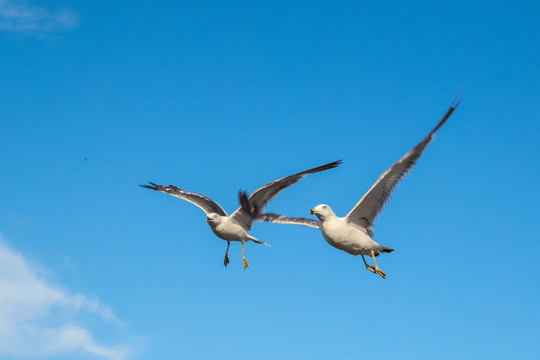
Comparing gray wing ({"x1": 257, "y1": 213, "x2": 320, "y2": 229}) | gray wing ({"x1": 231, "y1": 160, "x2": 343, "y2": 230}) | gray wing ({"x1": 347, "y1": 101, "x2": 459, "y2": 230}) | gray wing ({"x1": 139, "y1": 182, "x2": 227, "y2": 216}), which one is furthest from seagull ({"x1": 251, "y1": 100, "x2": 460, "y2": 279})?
gray wing ({"x1": 139, "y1": 182, "x2": 227, "y2": 216})

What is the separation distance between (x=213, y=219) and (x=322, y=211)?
17.1 ft

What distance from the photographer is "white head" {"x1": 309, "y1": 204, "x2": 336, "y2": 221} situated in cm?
2143

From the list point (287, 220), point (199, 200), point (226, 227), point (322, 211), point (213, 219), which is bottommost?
point (322, 211)

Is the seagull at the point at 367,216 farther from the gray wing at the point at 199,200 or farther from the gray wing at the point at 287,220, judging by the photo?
the gray wing at the point at 199,200

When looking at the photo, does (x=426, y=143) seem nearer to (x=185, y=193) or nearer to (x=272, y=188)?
(x=272, y=188)

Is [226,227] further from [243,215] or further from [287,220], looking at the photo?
[287,220]

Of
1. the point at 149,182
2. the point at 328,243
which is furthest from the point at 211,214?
the point at 149,182

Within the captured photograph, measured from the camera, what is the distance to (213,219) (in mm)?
25031

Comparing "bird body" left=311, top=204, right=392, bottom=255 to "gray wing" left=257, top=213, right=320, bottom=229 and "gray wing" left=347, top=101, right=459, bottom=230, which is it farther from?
"gray wing" left=257, top=213, right=320, bottom=229

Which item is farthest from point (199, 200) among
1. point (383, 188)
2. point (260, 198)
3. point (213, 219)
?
point (383, 188)

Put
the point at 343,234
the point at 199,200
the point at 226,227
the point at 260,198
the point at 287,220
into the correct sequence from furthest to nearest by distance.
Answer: the point at 199,200 → the point at 287,220 → the point at 226,227 → the point at 260,198 → the point at 343,234

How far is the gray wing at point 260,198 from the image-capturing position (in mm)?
23484

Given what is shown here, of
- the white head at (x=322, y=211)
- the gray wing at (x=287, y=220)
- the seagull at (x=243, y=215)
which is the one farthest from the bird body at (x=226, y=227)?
the white head at (x=322, y=211)

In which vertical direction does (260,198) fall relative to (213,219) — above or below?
below
